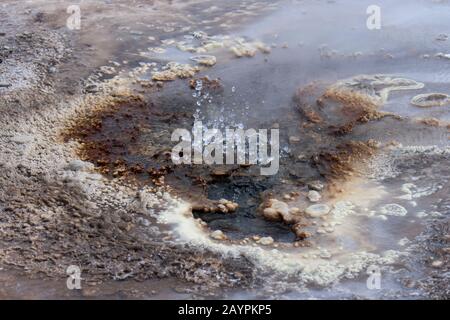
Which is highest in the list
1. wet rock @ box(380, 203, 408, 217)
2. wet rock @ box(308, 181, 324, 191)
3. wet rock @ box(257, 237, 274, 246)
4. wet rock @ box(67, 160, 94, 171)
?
wet rock @ box(67, 160, 94, 171)

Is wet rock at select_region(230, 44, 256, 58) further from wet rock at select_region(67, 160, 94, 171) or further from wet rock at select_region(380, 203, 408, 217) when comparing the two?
wet rock at select_region(380, 203, 408, 217)

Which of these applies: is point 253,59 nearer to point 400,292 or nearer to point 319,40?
point 319,40

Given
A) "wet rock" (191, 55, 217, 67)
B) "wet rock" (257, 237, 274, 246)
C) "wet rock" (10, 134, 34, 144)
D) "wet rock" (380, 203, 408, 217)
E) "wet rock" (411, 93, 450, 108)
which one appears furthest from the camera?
"wet rock" (191, 55, 217, 67)

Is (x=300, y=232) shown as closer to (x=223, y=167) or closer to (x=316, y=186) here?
(x=316, y=186)

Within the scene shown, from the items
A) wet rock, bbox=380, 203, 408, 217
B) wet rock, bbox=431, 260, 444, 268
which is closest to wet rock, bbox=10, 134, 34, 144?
wet rock, bbox=380, 203, 408, 217

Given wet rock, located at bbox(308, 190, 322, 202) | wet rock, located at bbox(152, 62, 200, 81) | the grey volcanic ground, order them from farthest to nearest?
wet rock, located at bbox(152, 62, 200, 81) < wet rock, located at bbox(308, 190, 322, 202) < the grey volcanic ground
